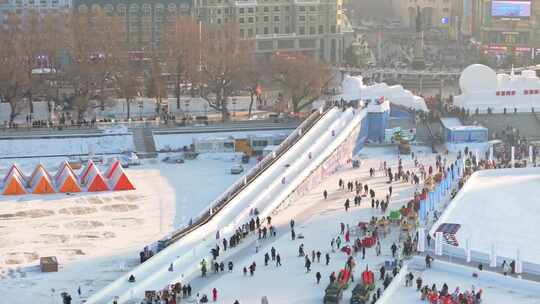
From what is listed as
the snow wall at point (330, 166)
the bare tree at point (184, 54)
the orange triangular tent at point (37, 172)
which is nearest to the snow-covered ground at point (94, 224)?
the orange triangular tent at point (37, 172)

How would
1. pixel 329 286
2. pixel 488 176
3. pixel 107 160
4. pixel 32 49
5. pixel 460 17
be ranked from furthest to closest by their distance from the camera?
pixel 460 17
pixel 32 49
pixel 107 160
pixel 488 176
pixel 329 286

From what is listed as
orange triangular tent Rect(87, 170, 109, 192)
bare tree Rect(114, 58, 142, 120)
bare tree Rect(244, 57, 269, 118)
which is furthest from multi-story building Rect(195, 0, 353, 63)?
orange triangular tent Rect(87, 170, 109, 192)

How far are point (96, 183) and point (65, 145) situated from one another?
775 centimetres

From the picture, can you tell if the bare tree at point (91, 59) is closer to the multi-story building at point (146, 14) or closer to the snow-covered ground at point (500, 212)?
the multi-story building at point (146, 14)

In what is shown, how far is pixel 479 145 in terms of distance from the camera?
5691cm

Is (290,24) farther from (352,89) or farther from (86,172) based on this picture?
(86,172)

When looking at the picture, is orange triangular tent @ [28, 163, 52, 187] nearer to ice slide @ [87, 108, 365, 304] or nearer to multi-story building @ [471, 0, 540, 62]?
ice slide @ [87, 108, 365, 304]

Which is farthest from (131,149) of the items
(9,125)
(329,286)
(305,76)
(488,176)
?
(329,286)

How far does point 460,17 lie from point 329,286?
6251cm

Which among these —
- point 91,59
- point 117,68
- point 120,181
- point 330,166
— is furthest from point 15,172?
point 117,68

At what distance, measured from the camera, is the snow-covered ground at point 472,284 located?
35.2 metres

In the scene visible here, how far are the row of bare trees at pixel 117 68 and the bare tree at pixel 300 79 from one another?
5 cm

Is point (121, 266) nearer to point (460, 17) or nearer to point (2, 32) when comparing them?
point (2, 32)

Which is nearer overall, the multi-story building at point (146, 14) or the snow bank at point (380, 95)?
the snow bank at point (380, 95)
